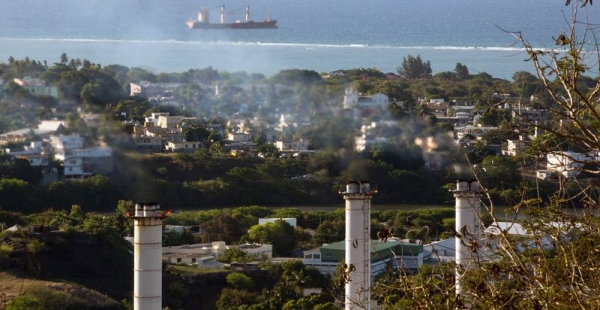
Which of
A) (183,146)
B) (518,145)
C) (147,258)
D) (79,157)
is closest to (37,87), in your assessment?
(183,146)

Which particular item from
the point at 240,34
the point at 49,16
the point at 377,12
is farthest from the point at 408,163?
the point at 377,12

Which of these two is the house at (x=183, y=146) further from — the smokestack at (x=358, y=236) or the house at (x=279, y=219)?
the smokestack at (x=358, y=236)

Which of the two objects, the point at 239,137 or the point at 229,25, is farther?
the point at 229,25

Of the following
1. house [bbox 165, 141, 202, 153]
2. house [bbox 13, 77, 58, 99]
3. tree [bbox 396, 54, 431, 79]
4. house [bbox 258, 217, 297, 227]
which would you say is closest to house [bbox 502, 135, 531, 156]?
house [bbox 258, 217, 297, 227]

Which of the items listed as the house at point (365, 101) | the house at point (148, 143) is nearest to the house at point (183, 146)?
the house at point (148, 143)

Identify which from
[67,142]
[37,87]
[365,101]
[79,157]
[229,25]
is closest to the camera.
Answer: [79,157]

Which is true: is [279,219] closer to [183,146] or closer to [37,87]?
[183,146]
